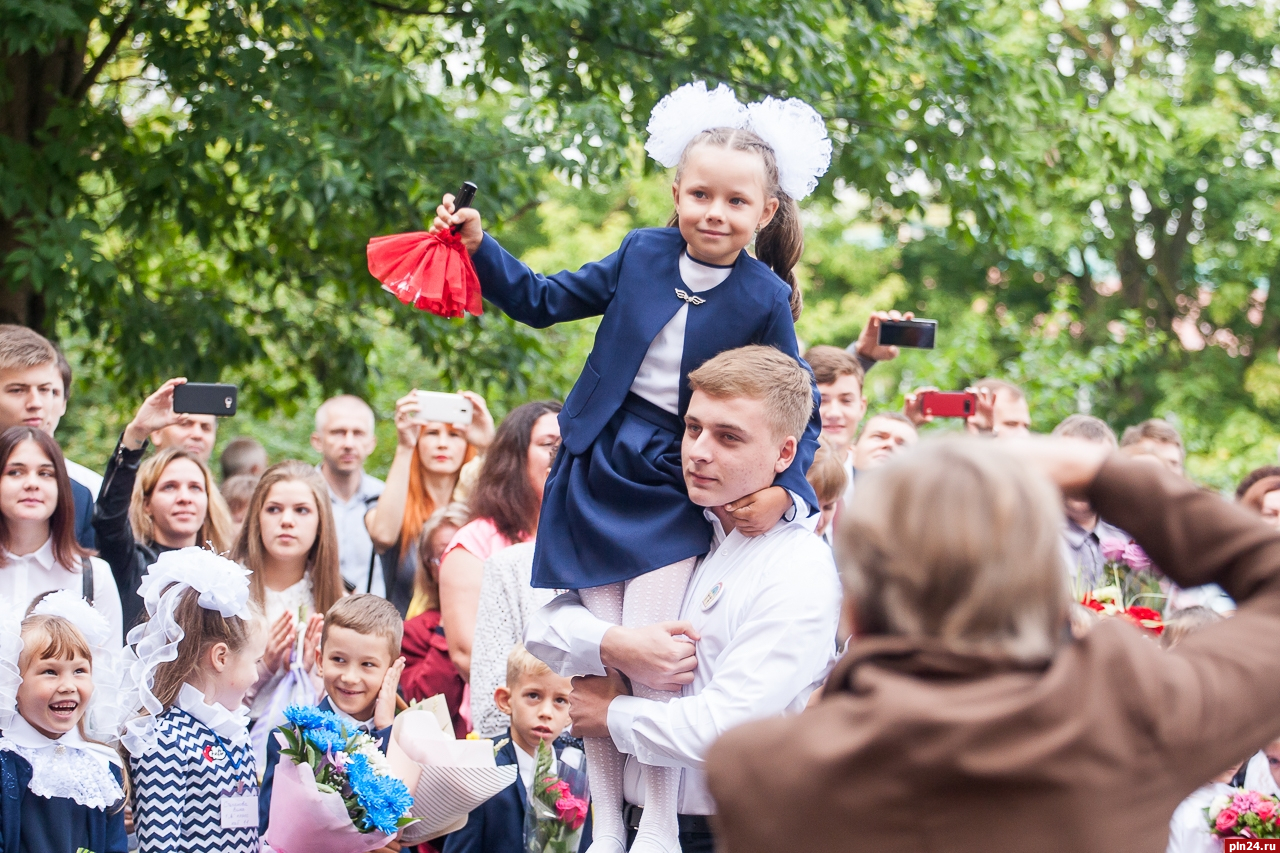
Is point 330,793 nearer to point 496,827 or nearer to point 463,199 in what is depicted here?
point 496,827

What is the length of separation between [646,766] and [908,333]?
3376 millimetres

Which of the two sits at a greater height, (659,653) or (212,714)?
(659,653)

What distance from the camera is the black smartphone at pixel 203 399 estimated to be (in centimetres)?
486

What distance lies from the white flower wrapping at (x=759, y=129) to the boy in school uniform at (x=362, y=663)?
202 centimetres

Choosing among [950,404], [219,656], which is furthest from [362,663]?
[950,404]

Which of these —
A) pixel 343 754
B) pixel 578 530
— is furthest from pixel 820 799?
pixel 343 754

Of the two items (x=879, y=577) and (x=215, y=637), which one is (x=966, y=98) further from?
(x=879, y=577)

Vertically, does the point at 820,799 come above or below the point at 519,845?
above

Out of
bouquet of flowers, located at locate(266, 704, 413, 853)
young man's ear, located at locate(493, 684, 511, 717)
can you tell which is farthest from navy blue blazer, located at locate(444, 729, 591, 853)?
bouquet of flowers, located at locate(266, 704, 413, 853)

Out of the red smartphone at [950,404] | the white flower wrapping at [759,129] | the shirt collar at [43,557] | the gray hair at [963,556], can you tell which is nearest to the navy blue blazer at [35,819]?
the shirt collar at [43,557]

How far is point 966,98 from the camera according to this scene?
7.59 metres

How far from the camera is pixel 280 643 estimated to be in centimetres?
446

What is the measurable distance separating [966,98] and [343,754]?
5824mm

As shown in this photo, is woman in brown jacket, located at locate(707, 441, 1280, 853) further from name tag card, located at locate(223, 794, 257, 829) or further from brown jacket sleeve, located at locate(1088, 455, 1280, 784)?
name tag card, located at locate(223, 794, 257, 829)
